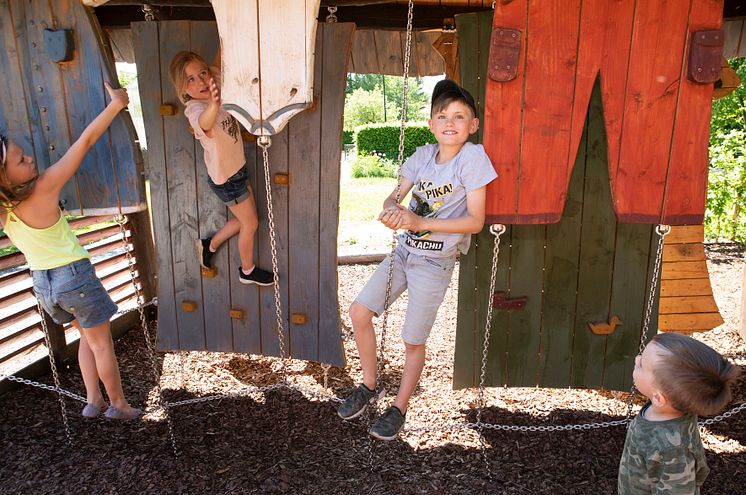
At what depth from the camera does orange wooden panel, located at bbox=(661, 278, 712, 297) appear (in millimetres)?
4141

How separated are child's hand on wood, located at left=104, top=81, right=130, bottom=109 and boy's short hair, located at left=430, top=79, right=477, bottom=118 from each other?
62.7 inches

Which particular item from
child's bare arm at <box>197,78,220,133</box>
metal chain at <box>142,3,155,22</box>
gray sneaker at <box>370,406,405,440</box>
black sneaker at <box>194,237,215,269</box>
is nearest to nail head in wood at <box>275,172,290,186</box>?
child's bare arm at <box>197,78,220,133</box>

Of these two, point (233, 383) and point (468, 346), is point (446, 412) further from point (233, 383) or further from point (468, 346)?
point (233, 383)

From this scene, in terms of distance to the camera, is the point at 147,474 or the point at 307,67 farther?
the point at 147,474

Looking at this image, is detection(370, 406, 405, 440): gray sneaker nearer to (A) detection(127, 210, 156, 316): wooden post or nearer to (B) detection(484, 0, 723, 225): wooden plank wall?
(B) detection(484, 0, 723, 225): wooden plank wall

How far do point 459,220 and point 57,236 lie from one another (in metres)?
2.03

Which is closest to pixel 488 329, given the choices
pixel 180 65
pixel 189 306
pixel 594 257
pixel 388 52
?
pixel 594 257

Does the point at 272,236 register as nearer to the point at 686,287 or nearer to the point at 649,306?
the point at 649,306

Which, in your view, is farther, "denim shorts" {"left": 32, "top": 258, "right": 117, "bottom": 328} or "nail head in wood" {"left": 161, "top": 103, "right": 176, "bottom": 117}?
"nail head in wood" {"left": 161, "top": 103, "right": 176, "bottom": 117}

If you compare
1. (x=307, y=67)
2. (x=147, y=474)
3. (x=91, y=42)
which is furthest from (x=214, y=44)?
(x=147, y=474)

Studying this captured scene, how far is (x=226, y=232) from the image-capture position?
335cm

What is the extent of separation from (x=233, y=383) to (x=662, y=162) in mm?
3142

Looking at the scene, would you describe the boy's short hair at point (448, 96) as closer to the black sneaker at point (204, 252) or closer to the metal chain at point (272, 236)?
the metal chain at point (272, 236)

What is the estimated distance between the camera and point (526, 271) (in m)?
3.15
